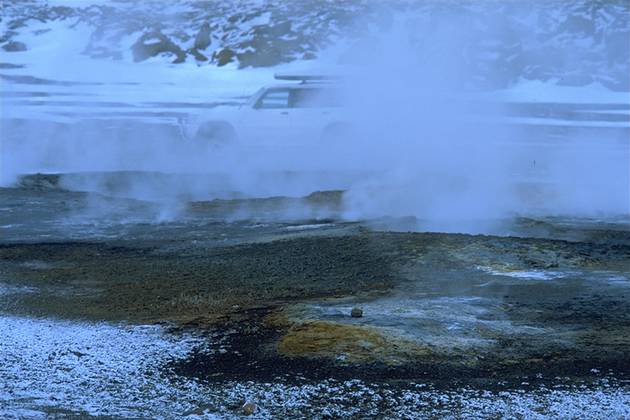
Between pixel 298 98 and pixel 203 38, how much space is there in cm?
1201

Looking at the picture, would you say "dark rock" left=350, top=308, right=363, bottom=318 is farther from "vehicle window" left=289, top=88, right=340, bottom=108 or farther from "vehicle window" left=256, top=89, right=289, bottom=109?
"vehicle window" left=256, top=89, right=289, bottom=109

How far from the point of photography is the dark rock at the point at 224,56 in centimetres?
2505

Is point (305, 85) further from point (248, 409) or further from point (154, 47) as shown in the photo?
point (154, 47)

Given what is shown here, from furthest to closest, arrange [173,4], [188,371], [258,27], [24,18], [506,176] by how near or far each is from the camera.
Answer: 1. [24,18]
2. [258,27]
3. [173,4]
4. [506,176]
5. [188,371]

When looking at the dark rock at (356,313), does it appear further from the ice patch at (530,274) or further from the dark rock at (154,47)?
the dark rock at (154,47)

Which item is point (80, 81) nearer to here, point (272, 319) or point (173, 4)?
point (173, 4)

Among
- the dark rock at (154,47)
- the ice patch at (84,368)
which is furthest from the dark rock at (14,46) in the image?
the ice patch at (84,368)

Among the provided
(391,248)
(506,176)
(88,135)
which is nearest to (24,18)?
(88,135)

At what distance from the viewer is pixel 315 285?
5113 mm

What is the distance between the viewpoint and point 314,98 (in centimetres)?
1284

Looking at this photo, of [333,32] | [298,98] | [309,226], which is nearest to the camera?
[309,226]

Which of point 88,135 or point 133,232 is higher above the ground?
point 133,232

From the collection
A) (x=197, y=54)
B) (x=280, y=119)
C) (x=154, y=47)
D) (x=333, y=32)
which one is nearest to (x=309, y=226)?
(x=280, y=119)

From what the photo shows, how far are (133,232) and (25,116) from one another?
10.9 meters
